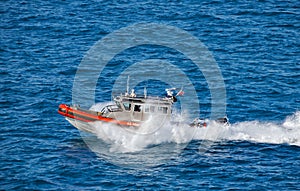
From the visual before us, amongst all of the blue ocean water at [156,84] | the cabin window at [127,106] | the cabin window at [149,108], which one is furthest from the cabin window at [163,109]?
the blue ocean water at [156,84]

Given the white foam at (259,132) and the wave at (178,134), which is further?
the white foam at (259,132)

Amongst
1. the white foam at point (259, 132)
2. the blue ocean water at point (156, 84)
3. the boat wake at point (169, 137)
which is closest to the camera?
the blue ocean water at point (156, 84)

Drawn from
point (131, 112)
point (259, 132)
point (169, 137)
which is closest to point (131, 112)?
point (131, 112)

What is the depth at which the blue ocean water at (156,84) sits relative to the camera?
6550 cm

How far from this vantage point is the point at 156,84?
293ft

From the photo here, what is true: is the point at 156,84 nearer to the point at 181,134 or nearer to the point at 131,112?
the point at 131,112

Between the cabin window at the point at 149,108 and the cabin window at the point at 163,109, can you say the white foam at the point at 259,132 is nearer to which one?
the cabin window at the point at 163,109

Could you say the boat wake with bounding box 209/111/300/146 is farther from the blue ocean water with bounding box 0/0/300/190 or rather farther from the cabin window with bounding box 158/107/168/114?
the cabin window with bounding box 158/107/168/114

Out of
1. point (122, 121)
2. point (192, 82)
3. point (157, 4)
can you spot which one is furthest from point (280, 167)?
point (157, 4)

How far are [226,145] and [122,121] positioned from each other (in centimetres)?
1155

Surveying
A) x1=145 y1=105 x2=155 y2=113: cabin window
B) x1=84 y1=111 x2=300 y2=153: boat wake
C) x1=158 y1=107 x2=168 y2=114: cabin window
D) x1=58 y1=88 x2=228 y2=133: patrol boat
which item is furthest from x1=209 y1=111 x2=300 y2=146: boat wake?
x1=145 y1=105 x2=155 y2=113: cabin window

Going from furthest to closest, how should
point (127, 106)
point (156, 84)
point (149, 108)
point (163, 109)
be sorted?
point (156, 84) < point (163, 109) < point (127, 106) < point (149, 108)

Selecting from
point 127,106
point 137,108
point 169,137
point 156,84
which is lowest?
point 169,137

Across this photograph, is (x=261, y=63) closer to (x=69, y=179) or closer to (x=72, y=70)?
(x=72, y=70)
